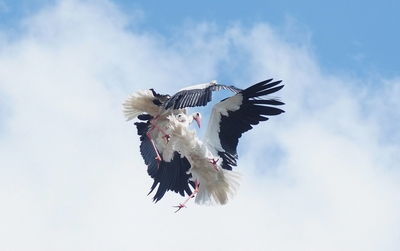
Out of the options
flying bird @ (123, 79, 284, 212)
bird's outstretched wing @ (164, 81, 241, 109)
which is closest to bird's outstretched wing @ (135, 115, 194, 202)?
flying bird @ (123, 79, 284, 212)

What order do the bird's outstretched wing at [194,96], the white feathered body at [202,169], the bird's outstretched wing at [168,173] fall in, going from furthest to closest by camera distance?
the bird's outstretched wing at [168,173], the white feathered body at [202,169], the bird's outstretched wing at [194,96]

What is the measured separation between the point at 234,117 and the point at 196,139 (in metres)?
0.66

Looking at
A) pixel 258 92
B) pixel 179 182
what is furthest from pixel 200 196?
pixel 258 92

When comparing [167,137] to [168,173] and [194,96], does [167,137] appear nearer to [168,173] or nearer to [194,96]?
[168,173]

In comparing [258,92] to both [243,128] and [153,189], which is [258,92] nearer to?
[243,128]

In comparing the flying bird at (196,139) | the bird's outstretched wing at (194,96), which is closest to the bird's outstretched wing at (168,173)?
the flying bird at (196,139)

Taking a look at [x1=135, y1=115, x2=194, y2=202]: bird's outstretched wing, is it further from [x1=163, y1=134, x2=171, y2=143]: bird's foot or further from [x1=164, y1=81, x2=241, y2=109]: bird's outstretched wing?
[x1=164, y1=81, x2=241, y2=109]: bird's outstretched wing

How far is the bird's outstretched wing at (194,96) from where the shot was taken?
21.6 m

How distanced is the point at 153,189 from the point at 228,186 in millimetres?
1109

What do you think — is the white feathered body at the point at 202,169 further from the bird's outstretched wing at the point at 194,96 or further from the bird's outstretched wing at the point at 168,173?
the bird's outstretched wing at the point at 194,96

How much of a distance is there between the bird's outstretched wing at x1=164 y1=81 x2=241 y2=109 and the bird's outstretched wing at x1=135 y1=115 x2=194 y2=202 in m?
1.29

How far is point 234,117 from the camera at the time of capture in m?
22.8

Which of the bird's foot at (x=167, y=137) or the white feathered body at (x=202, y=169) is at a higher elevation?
the bird's foot at (x=167, y=137)

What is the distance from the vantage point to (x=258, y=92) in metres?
22.4
